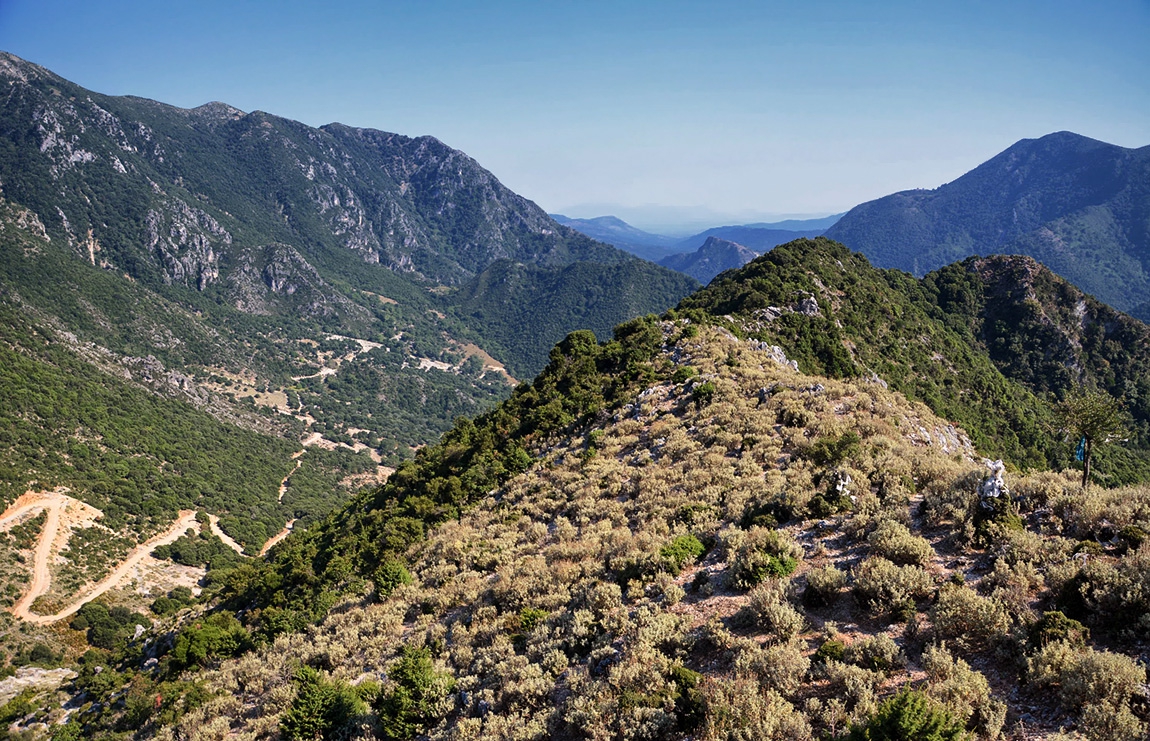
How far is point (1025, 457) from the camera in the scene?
59500mm

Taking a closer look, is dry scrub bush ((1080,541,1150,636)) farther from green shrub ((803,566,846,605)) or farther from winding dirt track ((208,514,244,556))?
winding dirt track ((208,514,244,556))

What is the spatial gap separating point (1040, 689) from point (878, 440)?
12349 mm

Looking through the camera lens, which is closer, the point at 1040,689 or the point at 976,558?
the point at 1040,689

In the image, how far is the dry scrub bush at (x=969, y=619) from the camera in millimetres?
9453

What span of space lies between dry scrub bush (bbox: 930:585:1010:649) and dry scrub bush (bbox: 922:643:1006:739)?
77 centimetres

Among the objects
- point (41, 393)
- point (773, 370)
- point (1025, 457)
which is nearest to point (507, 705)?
point (773, 370)

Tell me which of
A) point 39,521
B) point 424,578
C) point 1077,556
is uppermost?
point 1077,556

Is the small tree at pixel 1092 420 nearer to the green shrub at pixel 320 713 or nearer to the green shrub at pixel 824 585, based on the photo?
the green shrub at pixel 824 585

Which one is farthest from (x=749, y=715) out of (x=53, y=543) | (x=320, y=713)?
(x=53, y=543)

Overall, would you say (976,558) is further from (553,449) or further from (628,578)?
(553,449)

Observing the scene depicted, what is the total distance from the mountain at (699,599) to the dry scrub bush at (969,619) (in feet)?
0.17

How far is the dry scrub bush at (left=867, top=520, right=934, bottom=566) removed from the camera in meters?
12.4

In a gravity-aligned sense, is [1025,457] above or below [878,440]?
below

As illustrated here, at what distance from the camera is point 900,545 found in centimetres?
1265
